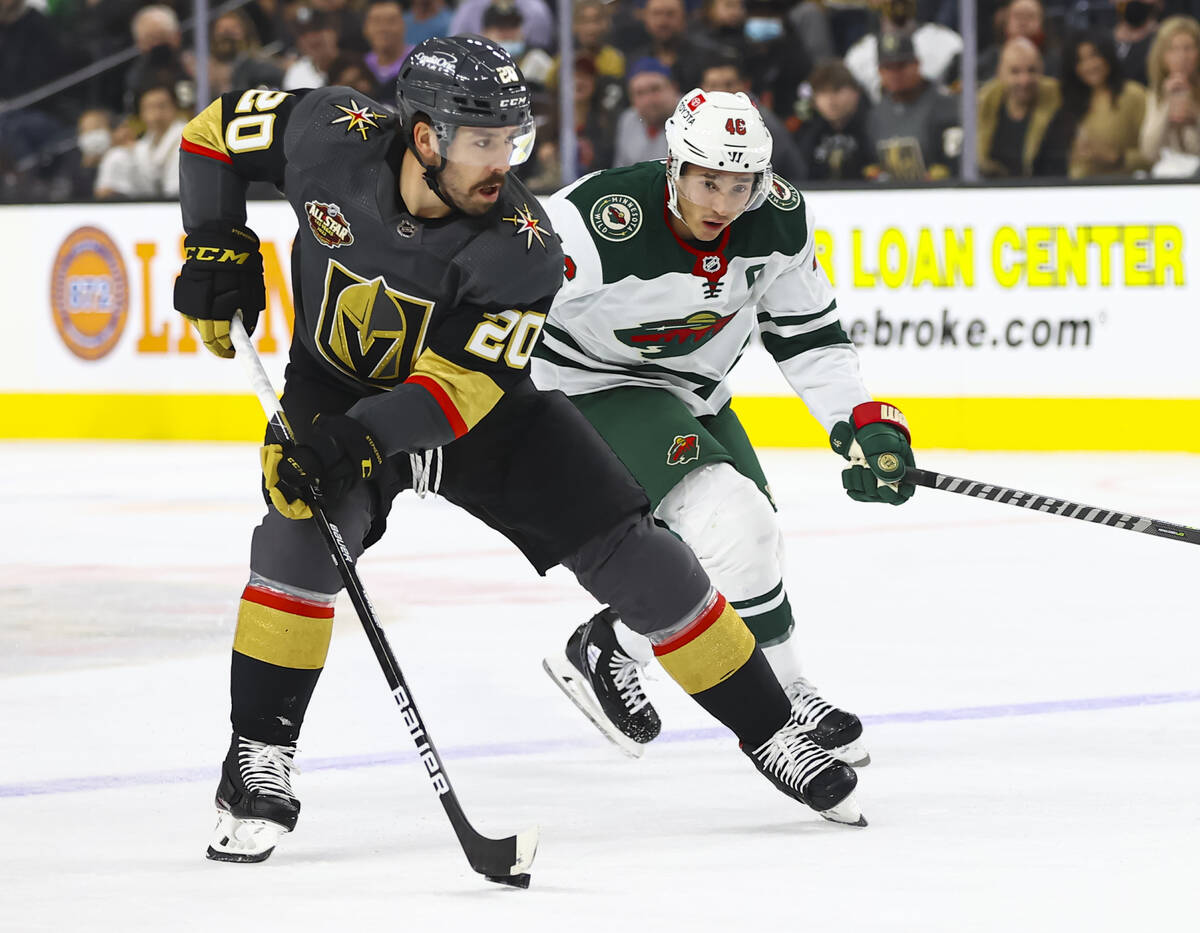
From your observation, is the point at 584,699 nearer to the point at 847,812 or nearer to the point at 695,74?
the point at 847,812

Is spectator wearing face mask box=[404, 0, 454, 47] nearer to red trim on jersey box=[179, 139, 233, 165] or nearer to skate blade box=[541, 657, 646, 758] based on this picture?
skate blade box=[541, 657, 646, 758]

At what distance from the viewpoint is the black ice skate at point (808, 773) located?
3.22 metres

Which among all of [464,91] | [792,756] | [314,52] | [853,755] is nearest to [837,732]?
[853,755]

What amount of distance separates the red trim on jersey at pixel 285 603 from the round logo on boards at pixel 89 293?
21.5 feet

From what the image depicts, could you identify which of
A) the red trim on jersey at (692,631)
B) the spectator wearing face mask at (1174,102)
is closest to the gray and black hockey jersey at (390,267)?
the red trim on jersey at (692,631)

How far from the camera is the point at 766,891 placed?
2844 mm

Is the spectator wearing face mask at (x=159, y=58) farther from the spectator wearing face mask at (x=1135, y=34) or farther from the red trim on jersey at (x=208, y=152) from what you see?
the red trim on jersey at (x=208, y=152)

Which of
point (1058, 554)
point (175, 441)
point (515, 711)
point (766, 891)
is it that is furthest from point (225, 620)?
point (175, 441)

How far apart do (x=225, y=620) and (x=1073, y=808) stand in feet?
7.67

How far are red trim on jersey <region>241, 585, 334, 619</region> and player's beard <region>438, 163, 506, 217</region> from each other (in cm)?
55

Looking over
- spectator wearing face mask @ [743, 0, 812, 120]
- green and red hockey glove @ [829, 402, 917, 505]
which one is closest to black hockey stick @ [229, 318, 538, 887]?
green and red hockey glove @ [829, 402, 917, 505]

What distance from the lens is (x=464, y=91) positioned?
3.01 metres

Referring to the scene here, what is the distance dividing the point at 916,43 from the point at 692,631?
545 cm

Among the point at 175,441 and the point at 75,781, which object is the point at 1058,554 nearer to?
the point at 75,781
